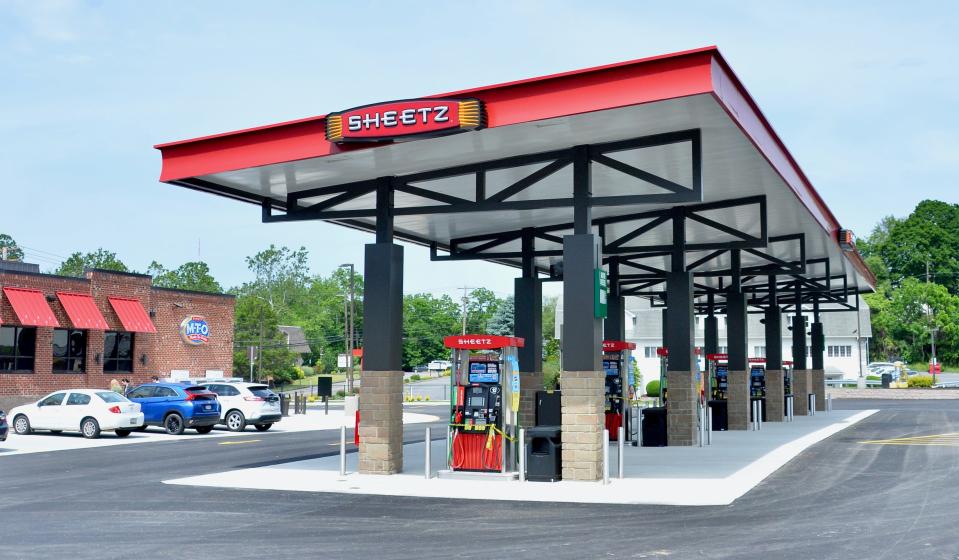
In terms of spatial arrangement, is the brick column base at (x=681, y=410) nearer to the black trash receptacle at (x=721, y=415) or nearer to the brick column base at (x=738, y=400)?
the brick column base at (x=738, y=400)

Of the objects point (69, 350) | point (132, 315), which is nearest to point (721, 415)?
point (132, 315)

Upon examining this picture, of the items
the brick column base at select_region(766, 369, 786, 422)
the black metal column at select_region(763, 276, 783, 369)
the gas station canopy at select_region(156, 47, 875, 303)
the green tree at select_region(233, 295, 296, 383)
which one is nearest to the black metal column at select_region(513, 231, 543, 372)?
the gas station canopy at select_region(156, 47, 875, 303)

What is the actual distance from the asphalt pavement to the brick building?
1921cm

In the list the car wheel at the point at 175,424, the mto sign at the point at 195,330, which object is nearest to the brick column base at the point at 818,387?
the car wheel at the point at 175,424

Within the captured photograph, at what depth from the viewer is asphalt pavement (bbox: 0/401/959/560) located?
34.3 ft

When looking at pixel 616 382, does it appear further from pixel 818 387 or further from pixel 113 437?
pixel 818 387

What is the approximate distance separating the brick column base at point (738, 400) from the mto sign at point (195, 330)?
25.9m

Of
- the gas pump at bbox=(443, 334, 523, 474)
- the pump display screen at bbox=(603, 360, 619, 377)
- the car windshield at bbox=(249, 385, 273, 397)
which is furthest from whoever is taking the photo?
the car windshield at bbox=(249, 385, 273, 397)

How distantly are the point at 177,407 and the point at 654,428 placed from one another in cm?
1539

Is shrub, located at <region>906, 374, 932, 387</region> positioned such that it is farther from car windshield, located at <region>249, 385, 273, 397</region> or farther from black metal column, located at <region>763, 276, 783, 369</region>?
car windshield, located at <region>249, 385, 273, 397</region>

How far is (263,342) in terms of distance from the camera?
8781 cm

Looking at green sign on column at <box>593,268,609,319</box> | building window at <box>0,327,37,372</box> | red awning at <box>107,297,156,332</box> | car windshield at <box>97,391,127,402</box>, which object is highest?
red awning at <box>107,297,156,332</box>

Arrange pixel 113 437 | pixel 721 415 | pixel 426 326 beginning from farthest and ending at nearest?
pixel 426 326
pixel 721 415
pixel 113 437

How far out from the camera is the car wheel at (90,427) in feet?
93.7
